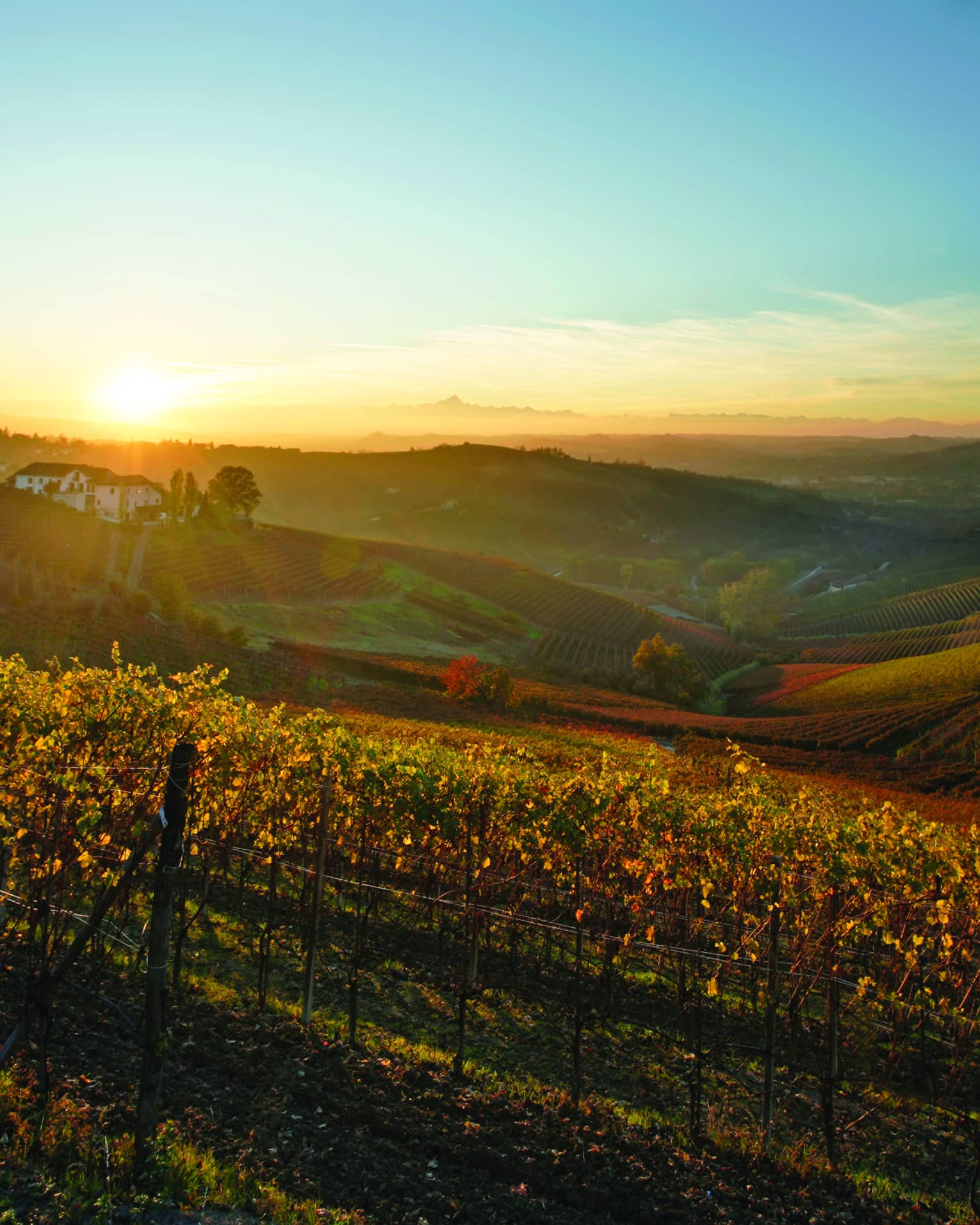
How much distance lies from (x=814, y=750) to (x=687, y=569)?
140587 millimetres

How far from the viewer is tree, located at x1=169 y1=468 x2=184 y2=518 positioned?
103 metres

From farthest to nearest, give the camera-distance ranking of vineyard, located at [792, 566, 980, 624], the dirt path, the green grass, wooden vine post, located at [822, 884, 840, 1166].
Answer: vineyard, located at [792, 566, 980, 624]
the dirt path
the green grass
wooden vine post, located at [822, 884, 840, 1166]

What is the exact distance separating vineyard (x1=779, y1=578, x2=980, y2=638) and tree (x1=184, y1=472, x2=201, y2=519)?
90.5 meters

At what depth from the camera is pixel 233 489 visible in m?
109

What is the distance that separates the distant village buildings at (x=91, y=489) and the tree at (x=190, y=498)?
172 inches

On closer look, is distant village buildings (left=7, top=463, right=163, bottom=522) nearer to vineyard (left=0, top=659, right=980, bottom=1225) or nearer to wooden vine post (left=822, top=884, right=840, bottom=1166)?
vineyard (left=0, top=659, right=980, bottom=1225)

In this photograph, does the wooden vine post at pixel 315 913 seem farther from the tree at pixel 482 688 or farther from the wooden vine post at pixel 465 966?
the tree at pixel 482 688

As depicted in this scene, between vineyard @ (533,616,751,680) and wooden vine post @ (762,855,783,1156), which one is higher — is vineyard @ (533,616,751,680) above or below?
below

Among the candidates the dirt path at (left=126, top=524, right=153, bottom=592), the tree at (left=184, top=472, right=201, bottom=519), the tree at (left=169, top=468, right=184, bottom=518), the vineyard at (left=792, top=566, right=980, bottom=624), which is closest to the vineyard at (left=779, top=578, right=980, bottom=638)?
the vineyard at (left=792, top=566, right=980, bottom=624)

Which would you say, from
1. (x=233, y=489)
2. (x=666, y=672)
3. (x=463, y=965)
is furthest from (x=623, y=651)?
(x=463, y=965)

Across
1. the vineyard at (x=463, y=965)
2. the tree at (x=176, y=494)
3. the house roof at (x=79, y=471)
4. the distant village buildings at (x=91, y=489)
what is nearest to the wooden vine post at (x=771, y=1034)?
the vineyard at (x=463, y=965)

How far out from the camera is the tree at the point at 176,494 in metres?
103

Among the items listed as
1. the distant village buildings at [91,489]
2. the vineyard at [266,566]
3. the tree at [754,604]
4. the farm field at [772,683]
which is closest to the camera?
the farm field at [772,683]

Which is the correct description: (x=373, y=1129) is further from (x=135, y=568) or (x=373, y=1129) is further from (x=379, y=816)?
(x=135, y=568)
